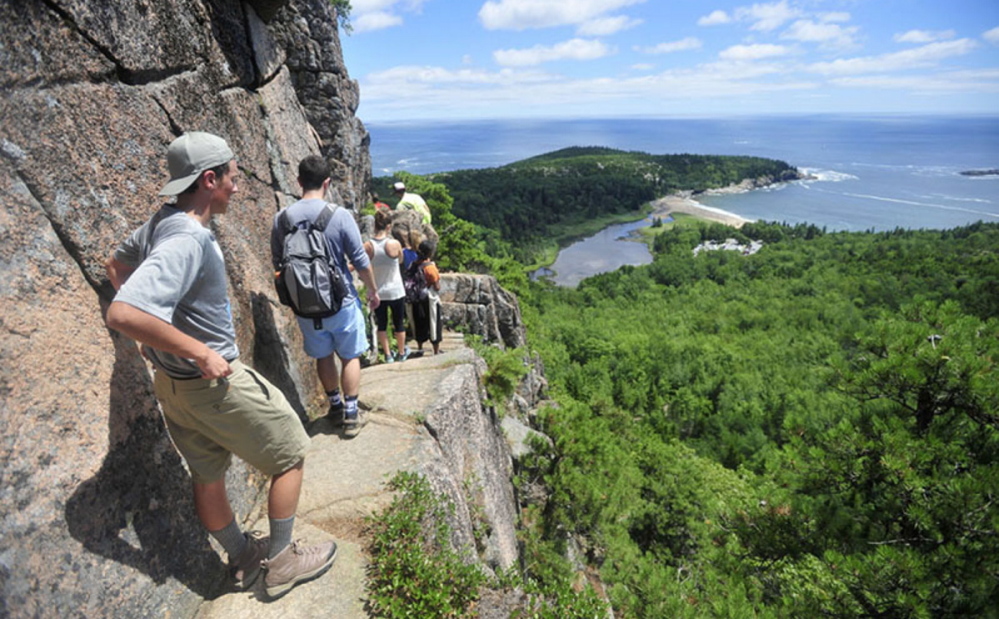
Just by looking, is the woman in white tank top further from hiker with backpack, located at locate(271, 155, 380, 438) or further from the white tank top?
hiker with backpack, located at locate(271, 155, 380, 438)

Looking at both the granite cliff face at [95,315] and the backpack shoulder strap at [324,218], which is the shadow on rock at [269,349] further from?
the backpack shoulder strap at [324,218]

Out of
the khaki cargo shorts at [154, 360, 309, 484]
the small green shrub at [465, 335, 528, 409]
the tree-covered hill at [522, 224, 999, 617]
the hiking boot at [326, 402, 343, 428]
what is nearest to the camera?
the khaki cargo shorts at [154, 360, 309, 484]

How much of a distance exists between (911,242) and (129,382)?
12618cm

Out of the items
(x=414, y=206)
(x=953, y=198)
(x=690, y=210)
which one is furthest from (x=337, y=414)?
(x=953, y=198)

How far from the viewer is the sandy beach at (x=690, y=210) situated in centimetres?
14550

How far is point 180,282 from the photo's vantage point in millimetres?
2660

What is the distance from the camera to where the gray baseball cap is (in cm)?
291

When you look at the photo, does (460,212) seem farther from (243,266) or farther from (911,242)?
(243,266)

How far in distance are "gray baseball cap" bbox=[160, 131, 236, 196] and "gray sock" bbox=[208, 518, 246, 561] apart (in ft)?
7.86

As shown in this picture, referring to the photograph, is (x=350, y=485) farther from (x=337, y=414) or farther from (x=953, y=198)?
(x=953, y=198)

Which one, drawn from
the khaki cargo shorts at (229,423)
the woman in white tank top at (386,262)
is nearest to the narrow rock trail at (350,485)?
the khaki cargo shorts at (229,423)

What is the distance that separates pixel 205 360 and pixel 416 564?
2264 mm

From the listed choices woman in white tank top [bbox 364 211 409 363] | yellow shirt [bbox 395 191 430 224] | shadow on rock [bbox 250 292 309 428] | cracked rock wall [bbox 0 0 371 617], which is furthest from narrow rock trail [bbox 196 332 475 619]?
yellow shirt [bbox 395 191 430 224]

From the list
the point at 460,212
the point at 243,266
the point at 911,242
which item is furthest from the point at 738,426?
the point at 460,212
